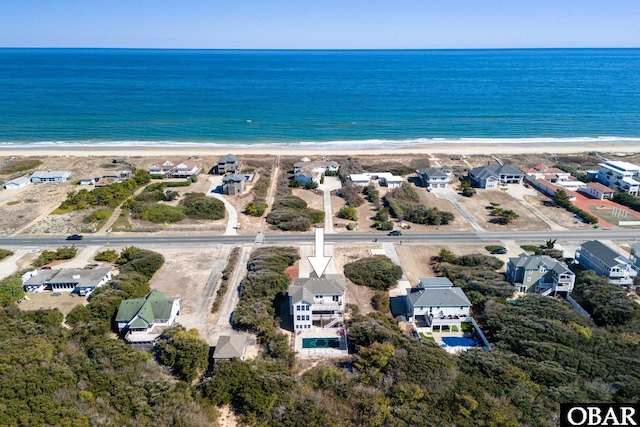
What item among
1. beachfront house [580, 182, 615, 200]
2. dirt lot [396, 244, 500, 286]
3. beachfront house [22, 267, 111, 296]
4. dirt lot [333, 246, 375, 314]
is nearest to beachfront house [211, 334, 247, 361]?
dirt lot [333, 246, 375, 314]

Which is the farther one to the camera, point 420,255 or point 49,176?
point 49,176

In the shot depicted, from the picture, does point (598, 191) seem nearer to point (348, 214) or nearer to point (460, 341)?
point (348, 214)

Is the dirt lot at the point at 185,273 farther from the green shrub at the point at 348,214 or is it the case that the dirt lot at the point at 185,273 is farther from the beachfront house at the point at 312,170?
the beachfront house at the point at 312,170

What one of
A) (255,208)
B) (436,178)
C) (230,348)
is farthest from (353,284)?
(436,178)

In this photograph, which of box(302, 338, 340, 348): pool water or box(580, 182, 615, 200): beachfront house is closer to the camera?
box(302, 338, 340, 348): pool water

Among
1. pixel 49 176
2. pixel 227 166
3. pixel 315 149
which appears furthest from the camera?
pixel 315 149

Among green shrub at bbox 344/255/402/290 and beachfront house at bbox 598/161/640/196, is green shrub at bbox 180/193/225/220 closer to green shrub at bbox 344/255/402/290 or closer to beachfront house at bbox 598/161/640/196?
green shrub at bbox 344/255/402/290

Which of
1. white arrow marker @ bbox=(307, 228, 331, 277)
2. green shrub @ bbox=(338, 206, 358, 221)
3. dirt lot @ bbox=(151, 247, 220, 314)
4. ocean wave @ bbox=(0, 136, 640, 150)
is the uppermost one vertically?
white arrow marker @ bbox=(307, 228, 331, 277)
